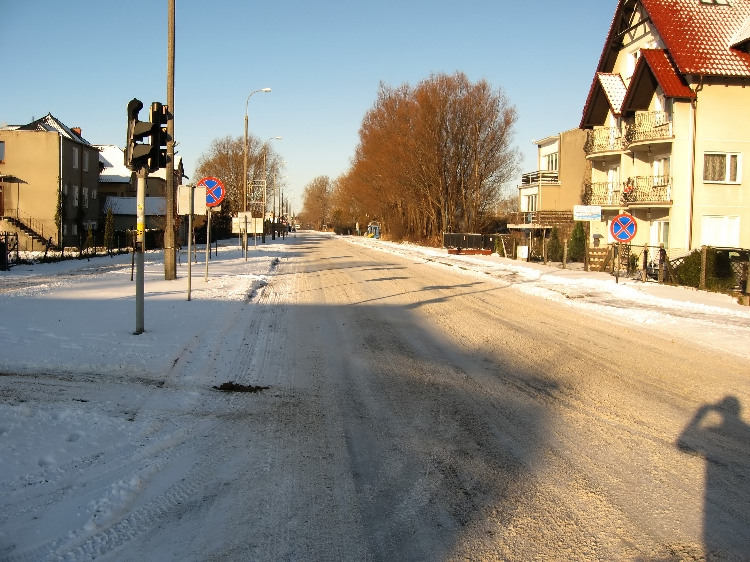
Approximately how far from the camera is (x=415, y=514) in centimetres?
452

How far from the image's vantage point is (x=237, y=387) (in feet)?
26.2

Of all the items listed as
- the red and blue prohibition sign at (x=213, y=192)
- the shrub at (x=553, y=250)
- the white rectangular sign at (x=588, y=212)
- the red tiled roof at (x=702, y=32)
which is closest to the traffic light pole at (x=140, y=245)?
the red and blue prohibition sign at (x=213, y=192)

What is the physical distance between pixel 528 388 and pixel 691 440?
87.3 inches

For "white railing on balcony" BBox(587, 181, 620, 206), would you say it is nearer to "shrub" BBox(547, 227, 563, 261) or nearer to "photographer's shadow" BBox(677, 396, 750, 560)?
"shrub" BBox(547, 227, 563, 261)

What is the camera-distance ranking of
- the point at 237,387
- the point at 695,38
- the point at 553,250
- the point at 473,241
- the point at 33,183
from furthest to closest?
the point at 473,241 < the point at 33,183 < the point at 553,250 < the point at 695,38 < the point at 237,387

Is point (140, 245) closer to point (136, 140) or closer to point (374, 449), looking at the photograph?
point (136, 140)

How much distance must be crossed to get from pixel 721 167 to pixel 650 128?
3500 mm

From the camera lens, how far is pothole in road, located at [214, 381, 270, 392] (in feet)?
25.8

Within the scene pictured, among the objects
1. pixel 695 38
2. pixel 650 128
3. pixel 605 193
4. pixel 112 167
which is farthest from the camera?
pixel 112 167

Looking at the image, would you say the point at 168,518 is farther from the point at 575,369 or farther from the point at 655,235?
the point at 655,235

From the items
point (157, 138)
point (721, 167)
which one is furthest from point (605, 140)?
point (157, 138)

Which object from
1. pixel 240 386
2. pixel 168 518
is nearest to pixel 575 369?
pixel 240 386

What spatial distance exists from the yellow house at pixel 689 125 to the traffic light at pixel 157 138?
23.8 metres

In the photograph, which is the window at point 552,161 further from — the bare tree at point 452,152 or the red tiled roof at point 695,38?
the red tiled roof at point 695,38
